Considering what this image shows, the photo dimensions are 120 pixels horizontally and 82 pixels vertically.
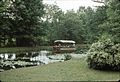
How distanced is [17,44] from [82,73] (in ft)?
117

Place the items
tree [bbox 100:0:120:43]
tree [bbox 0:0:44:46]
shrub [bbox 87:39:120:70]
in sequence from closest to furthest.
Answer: shrub [bbox 87:39:120:70], tree [bbox 100:0:120:43], tree [bbox 0:0:44:46]

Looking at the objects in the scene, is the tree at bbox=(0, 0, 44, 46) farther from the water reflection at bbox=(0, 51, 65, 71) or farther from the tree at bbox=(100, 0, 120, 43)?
the tree at bbox=(100, 0, 120, 43)

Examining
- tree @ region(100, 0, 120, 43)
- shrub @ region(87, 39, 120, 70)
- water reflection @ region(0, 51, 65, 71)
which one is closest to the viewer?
shrub @ region(87, 39, 120, 70)

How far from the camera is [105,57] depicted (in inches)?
497

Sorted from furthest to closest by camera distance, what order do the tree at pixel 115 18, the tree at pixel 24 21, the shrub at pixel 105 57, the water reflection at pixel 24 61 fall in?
the tree at pixel 24 21 < the water reflection at pixel 24 61 < the tree at pixel 115 18 < the shrub at pixel 105 57

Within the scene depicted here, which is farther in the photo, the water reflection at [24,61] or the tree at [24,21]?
the tree at [24,21]

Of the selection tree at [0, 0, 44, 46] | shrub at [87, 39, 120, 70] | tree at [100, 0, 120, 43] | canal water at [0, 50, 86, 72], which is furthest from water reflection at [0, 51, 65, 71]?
tree at [0, 0, 44, 46]

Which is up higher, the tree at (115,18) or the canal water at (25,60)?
the tree at (115,18)

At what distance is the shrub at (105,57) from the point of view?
12.6 m

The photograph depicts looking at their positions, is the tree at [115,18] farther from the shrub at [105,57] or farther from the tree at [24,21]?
the tree at [24,21]

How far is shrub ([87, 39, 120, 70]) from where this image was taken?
12.6 metres

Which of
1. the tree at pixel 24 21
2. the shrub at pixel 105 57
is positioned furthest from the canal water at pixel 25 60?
the tree at pixel 24 21

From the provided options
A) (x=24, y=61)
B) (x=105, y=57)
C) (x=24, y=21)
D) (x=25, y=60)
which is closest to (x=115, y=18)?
(x=105, y=57)

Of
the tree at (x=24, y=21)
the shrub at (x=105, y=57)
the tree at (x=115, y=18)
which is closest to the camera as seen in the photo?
the shrub at (x=105, y=57)
